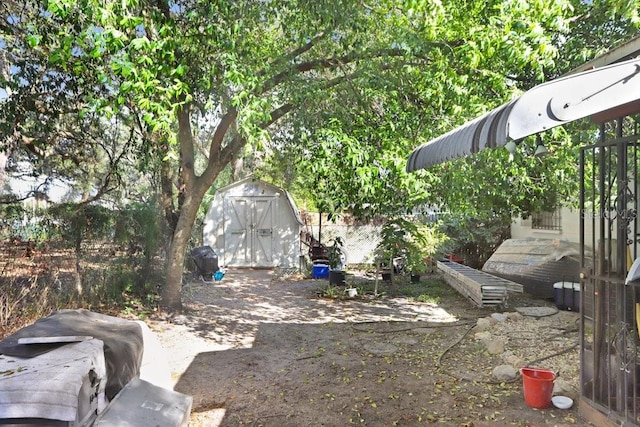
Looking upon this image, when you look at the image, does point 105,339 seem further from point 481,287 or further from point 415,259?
point 415,259

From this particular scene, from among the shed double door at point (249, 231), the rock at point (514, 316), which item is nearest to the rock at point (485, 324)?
the rock at point (514, 316)

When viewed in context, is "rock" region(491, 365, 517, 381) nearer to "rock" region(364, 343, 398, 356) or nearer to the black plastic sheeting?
"rock" region(364, 343, 398, 356)

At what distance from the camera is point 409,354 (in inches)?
218

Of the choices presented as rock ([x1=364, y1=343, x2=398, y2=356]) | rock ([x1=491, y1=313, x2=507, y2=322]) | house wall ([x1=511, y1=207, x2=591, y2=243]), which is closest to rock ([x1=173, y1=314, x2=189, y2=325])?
rock ([x1=364, y1=343, x2=398, y2=356])

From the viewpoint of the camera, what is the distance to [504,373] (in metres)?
4.63

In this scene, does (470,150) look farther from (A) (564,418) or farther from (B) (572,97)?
(A) (564,418)

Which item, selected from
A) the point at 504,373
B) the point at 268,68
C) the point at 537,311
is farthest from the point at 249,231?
the point at 504,373

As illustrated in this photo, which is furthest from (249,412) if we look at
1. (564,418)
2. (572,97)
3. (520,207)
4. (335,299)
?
(520,207)

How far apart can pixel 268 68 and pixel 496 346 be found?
457cm

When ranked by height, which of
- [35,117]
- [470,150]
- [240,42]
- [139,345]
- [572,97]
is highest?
[240,42]

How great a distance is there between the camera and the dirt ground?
12.8ft

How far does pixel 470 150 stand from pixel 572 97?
71 cm

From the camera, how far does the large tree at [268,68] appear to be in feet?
15.5

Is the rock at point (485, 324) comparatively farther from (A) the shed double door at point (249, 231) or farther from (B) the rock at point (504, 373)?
(A) the shed double door at point (249, 231)
